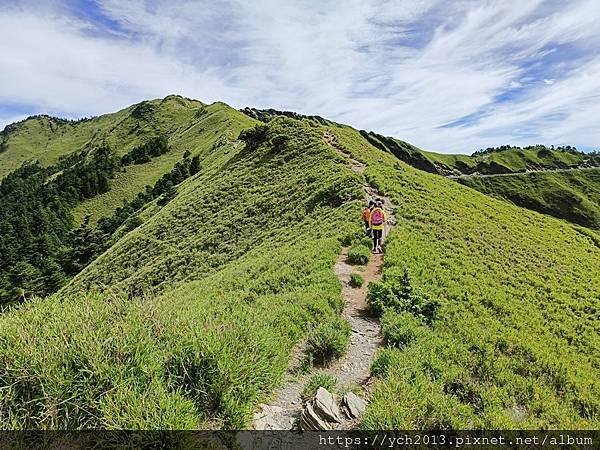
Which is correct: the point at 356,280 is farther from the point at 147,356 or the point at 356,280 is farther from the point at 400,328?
the point at 147,356

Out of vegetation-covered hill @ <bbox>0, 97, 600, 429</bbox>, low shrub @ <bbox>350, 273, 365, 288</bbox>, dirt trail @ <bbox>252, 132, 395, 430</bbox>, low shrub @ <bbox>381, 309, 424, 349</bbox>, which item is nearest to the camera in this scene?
vegetation-covered hill @ <bbox>0, 97, 600, 429</bbox>

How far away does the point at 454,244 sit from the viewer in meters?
19.2

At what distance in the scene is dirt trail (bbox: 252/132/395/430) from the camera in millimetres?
6340

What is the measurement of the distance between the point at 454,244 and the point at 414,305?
9.15 metres

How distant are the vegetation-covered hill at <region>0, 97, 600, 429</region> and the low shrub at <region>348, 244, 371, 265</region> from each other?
2.91 ft

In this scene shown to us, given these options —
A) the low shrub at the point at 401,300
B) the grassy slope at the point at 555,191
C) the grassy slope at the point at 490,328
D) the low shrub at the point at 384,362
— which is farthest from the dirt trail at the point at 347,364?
the grassy slope at the point at 555,191

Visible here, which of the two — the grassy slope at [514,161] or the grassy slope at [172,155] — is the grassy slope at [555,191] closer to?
the grassy slope at [514,161]

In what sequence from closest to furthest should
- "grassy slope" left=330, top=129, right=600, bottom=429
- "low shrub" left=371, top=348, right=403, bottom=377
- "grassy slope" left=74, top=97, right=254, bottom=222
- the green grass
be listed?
1. "grassy slope" left=330, top=129, right=600, bottom=429
2. "low shrub" left=371, top=348, right=403, bottom=377
3. the green grass
4. "grassy slope" left=74, top=97, right=254, bottom=222

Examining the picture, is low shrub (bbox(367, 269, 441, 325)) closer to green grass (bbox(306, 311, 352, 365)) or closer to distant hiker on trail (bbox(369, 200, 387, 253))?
green grass (bbox(306, 311, 352, 365))

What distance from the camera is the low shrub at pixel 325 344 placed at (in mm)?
8672

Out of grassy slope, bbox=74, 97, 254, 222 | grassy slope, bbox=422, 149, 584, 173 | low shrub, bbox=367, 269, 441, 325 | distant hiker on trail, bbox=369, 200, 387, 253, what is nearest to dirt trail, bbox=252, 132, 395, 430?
low shrub, bbox=367, 269, 441, 325

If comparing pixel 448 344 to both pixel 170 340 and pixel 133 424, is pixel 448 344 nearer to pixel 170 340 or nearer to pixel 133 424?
pixel 170 340

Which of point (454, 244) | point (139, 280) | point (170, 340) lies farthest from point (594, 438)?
point (139, 280)

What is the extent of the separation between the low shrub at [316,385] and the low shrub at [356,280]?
6.28 metres
